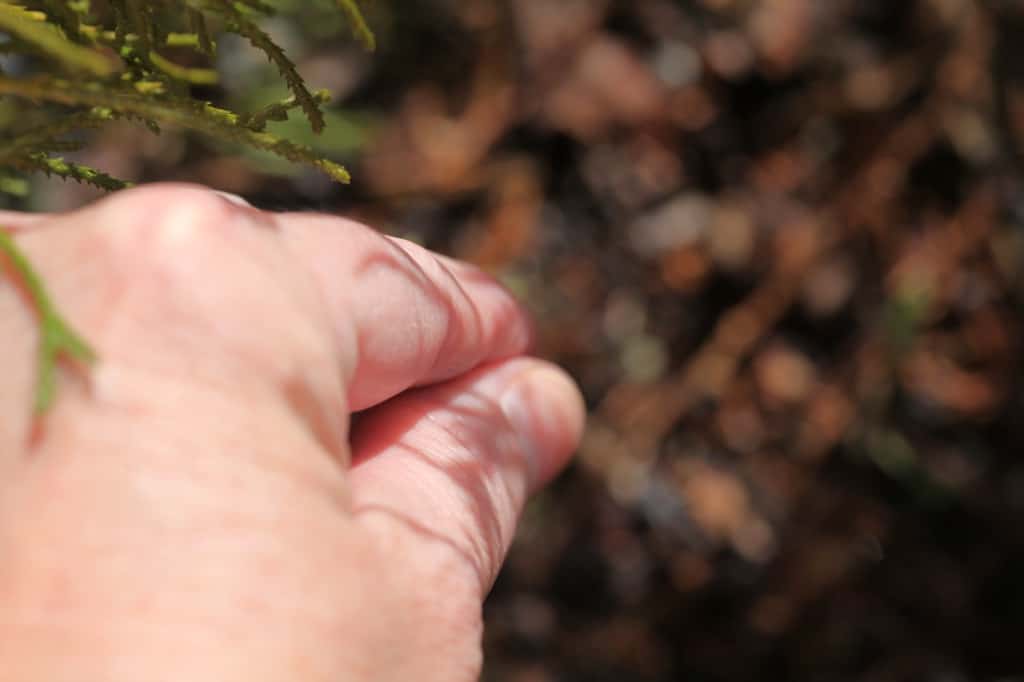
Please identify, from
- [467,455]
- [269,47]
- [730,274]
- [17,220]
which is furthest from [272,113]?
[730,274]

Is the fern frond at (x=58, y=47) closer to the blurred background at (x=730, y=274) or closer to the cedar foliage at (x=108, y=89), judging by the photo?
the cedar foliage at (x=108, y=89)

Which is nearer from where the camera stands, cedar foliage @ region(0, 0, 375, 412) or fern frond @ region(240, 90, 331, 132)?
cedar foliage @ region(0, 0, 375, 412)

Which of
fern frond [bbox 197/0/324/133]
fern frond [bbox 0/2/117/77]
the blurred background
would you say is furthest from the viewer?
the blurred background

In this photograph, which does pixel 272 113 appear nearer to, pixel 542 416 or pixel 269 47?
pixel 269 47

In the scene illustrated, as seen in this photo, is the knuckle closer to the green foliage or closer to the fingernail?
the green foliage

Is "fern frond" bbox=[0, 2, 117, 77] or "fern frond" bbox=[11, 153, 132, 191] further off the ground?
"fern frond" bbox=[0, 2, 117, 77]

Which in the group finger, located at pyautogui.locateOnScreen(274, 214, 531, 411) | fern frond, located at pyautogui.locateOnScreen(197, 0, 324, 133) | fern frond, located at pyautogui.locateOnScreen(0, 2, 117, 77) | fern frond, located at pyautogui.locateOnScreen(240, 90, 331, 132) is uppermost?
fern frond, located at pyautogui.locateOnScreen(0, 2, 117, 77)

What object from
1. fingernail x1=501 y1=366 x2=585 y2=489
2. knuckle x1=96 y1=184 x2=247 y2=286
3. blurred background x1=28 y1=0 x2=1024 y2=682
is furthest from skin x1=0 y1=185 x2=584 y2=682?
blurred background x1=28 y1=0 x2=1024 y2=682
